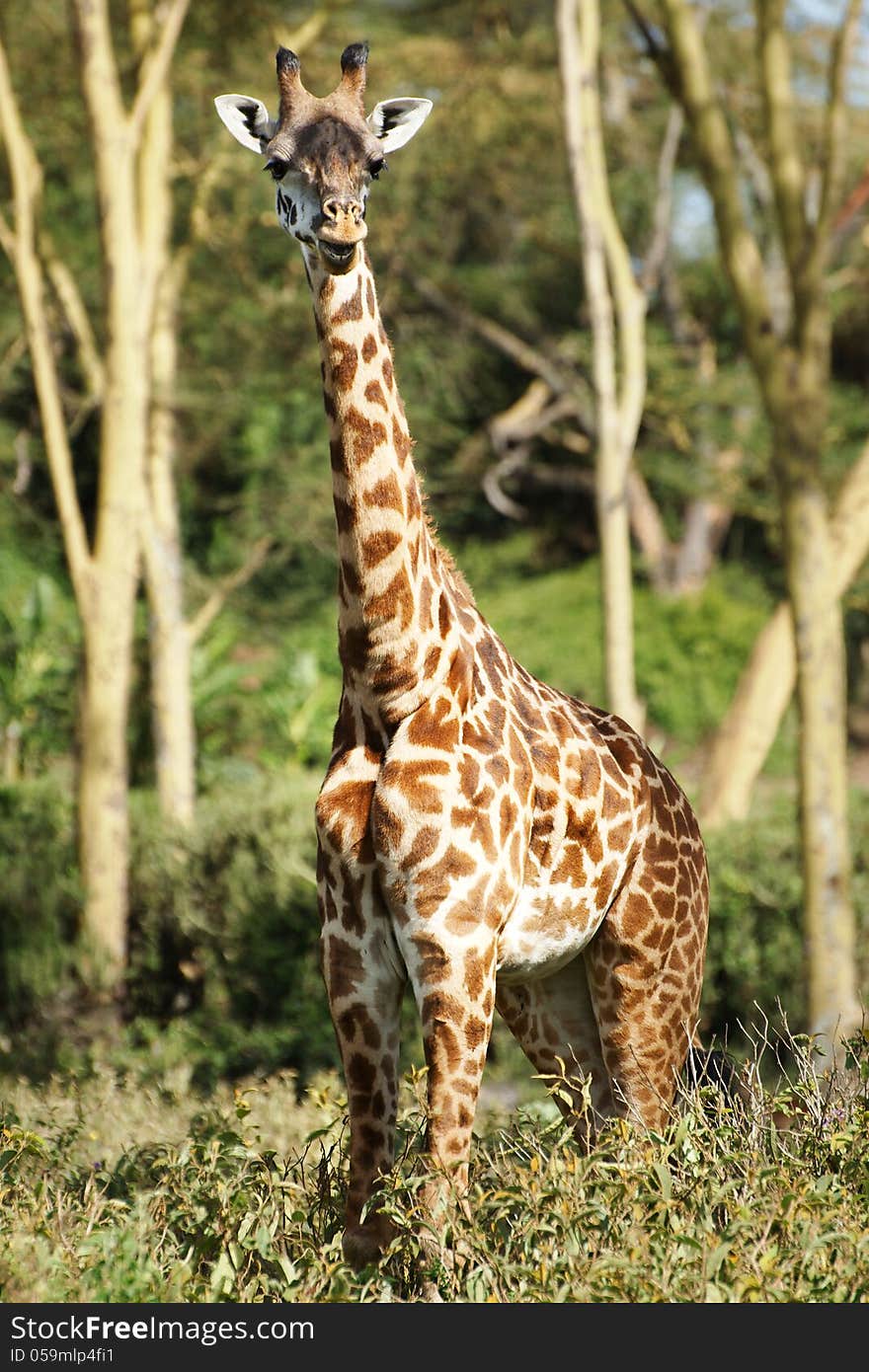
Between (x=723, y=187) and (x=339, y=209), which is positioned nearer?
(x=339, y=209)

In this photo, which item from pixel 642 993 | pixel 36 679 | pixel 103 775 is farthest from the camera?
pixel 36 679

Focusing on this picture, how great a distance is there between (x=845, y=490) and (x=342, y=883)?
4.61 metres

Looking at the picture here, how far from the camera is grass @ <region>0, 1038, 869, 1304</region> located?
356cm

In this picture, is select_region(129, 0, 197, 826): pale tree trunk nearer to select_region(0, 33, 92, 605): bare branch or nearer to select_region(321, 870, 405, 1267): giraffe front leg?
select_region(0, 33, 92, 605): bare branch

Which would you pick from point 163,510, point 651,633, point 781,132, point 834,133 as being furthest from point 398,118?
point 651,633

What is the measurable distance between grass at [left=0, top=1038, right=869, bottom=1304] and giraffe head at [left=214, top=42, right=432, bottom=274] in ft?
6.64

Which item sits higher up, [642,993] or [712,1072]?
[642,993]

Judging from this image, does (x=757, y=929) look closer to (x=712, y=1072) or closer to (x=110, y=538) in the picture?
(x=712, y=1072)

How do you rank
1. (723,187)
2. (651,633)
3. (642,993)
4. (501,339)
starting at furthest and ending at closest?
1. (501,339)
2. (651,633)
3. (723,187)
4. (642,993)

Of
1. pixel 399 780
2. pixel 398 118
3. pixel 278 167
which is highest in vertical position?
pixel 398 118

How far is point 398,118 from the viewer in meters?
4.12

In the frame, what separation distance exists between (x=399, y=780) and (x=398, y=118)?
1.74 meters

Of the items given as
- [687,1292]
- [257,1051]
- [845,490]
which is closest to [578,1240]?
[687,1292]
